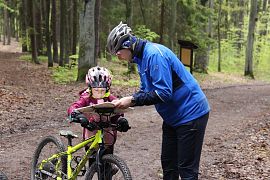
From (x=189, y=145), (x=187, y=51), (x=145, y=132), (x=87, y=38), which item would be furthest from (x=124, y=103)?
(x=187, y=51)

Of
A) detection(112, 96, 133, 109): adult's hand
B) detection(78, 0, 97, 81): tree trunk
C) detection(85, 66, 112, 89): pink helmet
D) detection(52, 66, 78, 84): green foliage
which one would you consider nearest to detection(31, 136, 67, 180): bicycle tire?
detection(85, 66, 112, 89): pink helmet

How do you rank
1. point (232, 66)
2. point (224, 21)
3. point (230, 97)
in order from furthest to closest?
point (224, 21)
point (232, 66)
point (230, 97)

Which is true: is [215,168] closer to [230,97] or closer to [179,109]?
[179,109]

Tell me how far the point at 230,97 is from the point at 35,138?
388 inches

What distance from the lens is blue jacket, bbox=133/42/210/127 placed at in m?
3.63

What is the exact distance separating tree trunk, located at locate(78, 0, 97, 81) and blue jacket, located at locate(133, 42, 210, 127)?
12559 millimetres

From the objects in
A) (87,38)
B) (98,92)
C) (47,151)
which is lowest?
(47,151)

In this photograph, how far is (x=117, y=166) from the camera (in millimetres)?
3902

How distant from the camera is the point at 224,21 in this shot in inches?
1896

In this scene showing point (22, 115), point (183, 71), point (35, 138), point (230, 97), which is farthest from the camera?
point (230, 97)

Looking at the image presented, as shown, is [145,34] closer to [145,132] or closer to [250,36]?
[250,36]

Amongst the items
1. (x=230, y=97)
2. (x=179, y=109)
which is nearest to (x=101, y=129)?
(x=179, y=109)

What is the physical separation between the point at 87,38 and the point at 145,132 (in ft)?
26.3

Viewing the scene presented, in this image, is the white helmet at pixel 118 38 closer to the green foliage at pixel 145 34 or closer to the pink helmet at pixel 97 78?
the pink helmet at pixel 97 78
